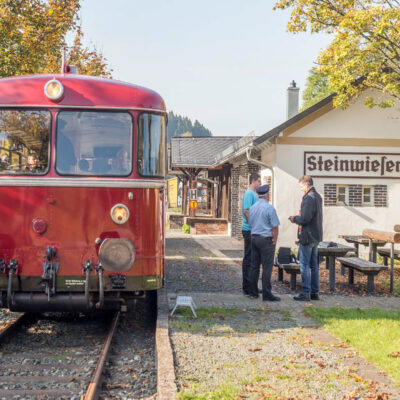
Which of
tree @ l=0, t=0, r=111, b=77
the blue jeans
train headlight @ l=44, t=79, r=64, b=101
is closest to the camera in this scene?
train headlight @ l=44, t=79, r=64, b=101

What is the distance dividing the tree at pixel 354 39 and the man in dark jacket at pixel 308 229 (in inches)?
195

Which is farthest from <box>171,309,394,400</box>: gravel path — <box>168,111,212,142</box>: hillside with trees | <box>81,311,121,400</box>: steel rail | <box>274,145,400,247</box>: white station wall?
<box>168,111,212,142</box>: hillside with trees

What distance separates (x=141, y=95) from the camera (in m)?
6.70

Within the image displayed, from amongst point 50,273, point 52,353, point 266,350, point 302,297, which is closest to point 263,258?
point 302,297

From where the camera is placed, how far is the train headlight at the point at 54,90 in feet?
21.2

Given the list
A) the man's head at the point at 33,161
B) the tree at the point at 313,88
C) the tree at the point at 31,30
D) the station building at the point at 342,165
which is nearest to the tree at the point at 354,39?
the station building at the point at 342,165

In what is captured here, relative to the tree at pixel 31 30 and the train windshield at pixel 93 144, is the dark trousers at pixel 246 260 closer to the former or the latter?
the train windshield at pixel 93 144

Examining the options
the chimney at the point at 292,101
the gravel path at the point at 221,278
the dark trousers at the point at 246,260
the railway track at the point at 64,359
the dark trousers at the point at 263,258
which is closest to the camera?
the railway track at the point at 64,359

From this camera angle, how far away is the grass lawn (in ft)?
18.4

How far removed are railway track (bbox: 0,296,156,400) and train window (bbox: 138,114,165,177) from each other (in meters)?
2.00

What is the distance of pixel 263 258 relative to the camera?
8461 millimetres

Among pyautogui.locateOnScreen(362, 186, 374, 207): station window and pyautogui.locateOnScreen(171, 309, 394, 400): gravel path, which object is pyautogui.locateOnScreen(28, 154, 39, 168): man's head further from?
pyautogui.locateOnScreen(362, 186, 374, 207): station window

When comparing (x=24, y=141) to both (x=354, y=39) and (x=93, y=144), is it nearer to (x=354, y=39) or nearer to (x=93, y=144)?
(x=93, y=144)

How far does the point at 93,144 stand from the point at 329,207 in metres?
11.4
